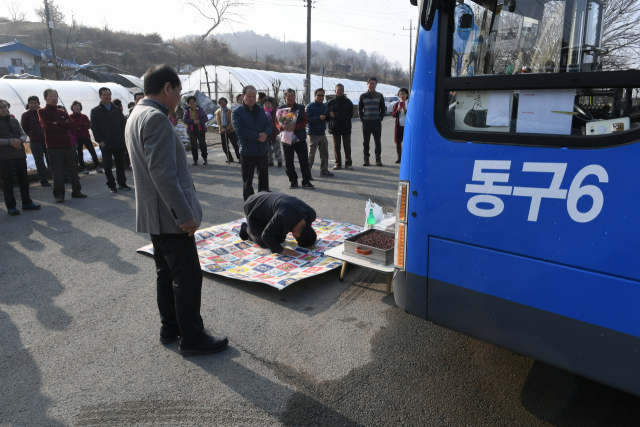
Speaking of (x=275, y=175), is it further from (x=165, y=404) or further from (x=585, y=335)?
(x=585, y=335)

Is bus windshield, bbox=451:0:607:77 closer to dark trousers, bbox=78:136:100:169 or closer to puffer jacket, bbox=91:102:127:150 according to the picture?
puffer jacket, bbox=91:102:127:150

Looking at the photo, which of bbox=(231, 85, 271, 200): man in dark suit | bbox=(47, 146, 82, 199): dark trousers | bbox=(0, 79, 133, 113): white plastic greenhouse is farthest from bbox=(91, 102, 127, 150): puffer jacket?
bbox=(0, 79, 133, 113): white plastic greenhouse

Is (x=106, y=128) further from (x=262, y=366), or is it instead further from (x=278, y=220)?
(x=262, y=366)

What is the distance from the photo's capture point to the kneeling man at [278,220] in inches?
180

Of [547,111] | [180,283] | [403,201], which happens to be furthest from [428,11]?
[180,283]

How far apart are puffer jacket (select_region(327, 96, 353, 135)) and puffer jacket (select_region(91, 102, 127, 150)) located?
4.54 meters

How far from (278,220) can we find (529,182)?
9.56ft

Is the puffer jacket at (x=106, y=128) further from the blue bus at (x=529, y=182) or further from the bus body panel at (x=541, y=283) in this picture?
the bus body panel at (x=541, y=283)

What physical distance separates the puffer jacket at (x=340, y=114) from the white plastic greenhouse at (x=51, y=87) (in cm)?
1003

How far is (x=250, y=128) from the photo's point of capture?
6.69 metres

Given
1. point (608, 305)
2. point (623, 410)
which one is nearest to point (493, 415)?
point (623, 410)

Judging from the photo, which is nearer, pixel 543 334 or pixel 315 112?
pixel 543 334

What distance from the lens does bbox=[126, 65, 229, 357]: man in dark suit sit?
2.63 metres

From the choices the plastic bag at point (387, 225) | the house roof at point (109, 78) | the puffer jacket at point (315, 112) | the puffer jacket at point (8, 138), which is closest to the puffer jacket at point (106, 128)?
the puffer jacket at point (8, 138)
